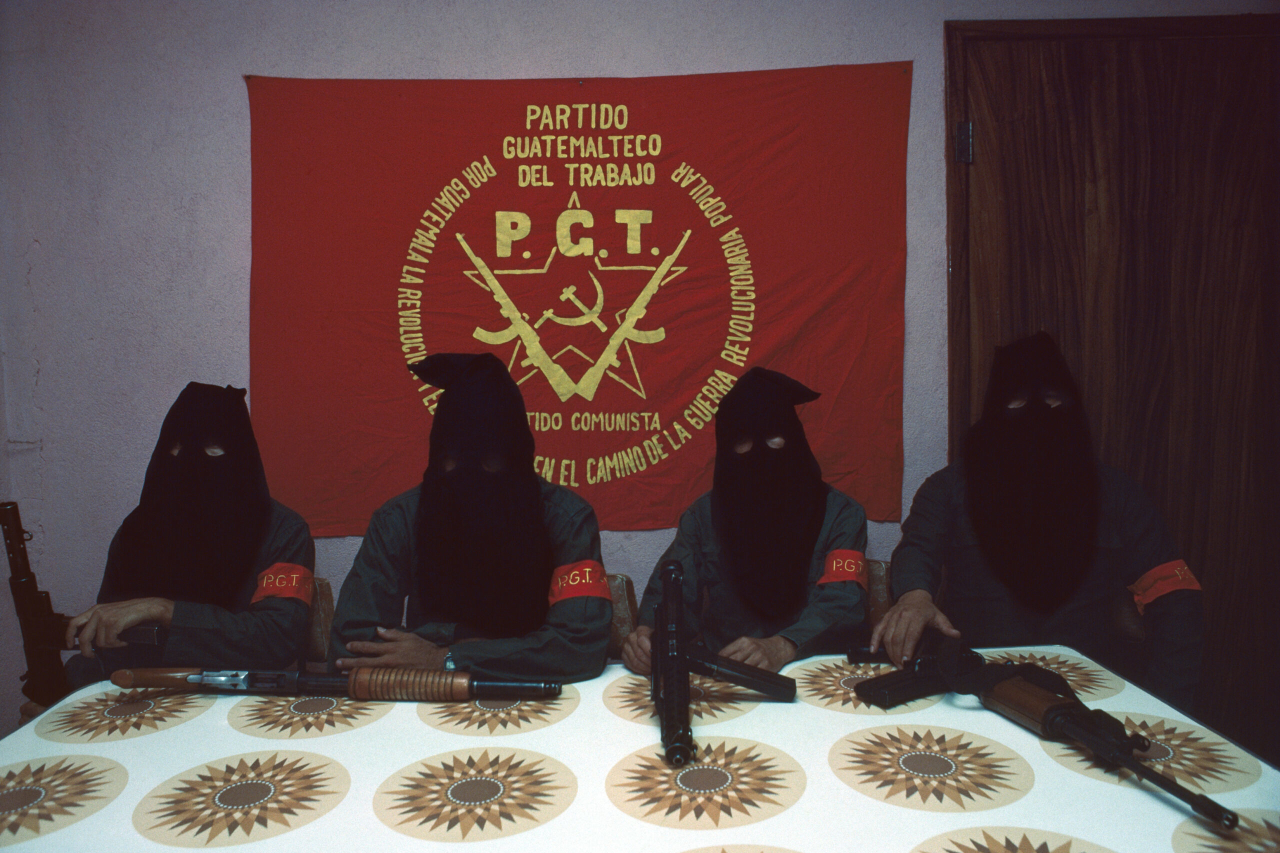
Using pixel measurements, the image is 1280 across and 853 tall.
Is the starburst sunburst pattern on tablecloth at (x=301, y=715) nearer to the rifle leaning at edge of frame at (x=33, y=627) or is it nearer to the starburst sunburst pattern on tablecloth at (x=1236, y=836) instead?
the rifle leaning at edge of frame at (x=33, y=627)

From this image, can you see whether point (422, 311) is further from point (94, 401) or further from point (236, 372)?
point (94, 401)

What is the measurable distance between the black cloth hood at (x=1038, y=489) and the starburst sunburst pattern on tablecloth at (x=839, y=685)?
80 centimetres

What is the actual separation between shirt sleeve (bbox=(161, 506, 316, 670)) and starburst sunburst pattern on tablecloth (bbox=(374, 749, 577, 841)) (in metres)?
0.76

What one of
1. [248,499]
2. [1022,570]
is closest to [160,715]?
[248,499]

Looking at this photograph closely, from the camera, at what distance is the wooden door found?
2.20 m

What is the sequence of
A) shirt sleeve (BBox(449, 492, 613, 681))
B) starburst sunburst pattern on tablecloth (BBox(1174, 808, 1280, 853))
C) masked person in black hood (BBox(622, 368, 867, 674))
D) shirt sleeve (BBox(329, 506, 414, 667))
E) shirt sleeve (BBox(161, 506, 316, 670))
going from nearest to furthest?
starburst sunburst pattern on tablecloth (BBox(1174, 808, 1280, 853)) < shirt sleeve (BBox(449, 492, 613, 681)) < shirt sleeve (BBox(161, 506, 316, 670)) < shirt sleeve (BBox(329, 506, 414, 667)) < masked person in black hood (BBox(622, 368, 867, 674))

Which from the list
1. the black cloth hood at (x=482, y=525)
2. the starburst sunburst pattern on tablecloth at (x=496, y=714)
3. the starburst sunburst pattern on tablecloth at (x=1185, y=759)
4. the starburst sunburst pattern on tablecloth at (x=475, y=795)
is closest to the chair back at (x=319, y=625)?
the black cloth hood at (x=482, y=525)

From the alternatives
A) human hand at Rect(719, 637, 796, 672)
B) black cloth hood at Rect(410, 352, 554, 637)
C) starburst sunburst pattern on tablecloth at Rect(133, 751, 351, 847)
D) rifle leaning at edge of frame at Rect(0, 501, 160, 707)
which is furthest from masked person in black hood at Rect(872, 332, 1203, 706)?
rifle leaning at edge of frame at Rect(0, 501, 160, 707)

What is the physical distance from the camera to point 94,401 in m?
2.30

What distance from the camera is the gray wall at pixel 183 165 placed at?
2.25 meters

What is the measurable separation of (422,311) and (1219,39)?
2709mm

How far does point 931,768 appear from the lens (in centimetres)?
93

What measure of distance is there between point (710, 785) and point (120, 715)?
38.4 inches

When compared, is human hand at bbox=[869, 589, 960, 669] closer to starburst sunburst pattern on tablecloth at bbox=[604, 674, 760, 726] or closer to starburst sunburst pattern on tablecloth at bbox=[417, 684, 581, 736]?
starburst sunburst pattern on tablecloth at bbox=[604, 674, 760, 726]
